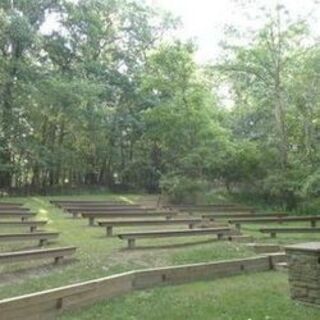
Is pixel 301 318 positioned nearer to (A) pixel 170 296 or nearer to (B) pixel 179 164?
(A) pixel 170 296

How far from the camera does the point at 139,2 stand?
3738cm

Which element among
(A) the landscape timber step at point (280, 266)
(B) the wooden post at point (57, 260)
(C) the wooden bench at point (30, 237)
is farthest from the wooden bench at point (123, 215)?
(A) the landscape timber step at point (280, 266)

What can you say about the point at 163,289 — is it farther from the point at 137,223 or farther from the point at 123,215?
the point at 123,215

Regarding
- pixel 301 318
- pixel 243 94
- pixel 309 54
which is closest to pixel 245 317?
pixel 301 318

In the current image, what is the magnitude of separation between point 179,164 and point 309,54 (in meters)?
8.82

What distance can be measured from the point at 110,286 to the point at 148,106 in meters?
27.1

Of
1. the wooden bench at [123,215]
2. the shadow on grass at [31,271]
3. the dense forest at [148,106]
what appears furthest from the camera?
the dense forest at [148,106]

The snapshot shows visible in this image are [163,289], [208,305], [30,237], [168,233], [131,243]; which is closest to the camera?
[208,305]

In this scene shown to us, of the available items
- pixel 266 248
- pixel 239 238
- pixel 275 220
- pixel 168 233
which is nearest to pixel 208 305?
pixel 266 248

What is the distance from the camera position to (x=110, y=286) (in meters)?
7.07

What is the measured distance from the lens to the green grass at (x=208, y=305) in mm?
6285

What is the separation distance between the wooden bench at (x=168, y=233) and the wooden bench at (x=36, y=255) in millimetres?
1806

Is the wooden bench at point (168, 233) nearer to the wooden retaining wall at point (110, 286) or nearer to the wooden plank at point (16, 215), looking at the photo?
the wooden retaining wall at point (110, 286)

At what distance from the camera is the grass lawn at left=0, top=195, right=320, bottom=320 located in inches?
254
